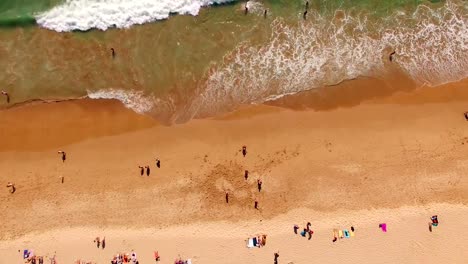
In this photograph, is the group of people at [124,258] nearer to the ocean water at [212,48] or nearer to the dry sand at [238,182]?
the dry sand at [238,182]

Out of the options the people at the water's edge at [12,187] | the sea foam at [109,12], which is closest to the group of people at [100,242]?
the people at the water's edge at [12,187]

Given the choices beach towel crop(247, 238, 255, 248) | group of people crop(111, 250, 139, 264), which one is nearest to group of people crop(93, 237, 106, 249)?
group of people crop(111, 250, 139, 264)

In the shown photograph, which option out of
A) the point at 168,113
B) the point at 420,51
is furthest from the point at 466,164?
the point at 168,113

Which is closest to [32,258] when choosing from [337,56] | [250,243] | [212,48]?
[250,243]

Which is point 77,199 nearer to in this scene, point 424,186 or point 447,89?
point 424,186

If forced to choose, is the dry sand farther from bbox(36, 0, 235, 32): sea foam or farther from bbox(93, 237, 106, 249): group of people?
bbox(36, 0, 235, 32): sea foam
